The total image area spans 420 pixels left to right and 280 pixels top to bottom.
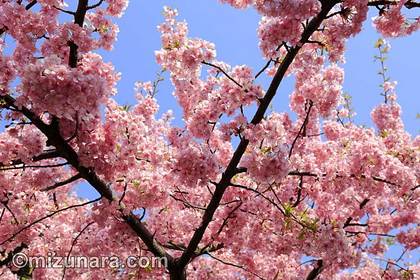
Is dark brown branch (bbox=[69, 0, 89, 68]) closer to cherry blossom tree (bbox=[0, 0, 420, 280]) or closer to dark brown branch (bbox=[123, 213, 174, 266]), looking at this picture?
cherry blossom tree (bbox=[0, 0, 420, 280])

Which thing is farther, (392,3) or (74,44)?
(392,3)

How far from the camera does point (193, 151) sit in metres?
6.43

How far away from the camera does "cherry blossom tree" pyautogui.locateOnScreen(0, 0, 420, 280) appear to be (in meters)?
5.54

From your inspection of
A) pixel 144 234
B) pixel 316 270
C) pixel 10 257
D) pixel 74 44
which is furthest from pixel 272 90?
pixel 10 257

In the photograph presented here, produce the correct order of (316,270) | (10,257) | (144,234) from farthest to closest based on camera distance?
(10,257)
(316,270)
(144,234)

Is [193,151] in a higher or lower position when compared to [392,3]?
lower

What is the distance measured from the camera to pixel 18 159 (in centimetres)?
606

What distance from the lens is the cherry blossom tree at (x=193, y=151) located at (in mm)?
5535

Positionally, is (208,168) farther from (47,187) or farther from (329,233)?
(47,187)

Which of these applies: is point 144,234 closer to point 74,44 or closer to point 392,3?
point 74,44

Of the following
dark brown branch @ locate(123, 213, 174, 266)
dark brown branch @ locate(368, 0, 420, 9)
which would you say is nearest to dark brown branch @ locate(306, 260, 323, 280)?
dark brown branch @ locate(123, 213, 174, 266)

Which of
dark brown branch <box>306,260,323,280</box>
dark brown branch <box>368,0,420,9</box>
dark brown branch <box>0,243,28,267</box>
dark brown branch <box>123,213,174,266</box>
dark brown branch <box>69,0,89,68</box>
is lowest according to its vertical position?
dark brown branch <box>123,213,174,266</box>

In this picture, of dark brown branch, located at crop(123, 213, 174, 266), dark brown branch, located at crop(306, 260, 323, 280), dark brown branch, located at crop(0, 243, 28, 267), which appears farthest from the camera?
dark brown branch, located at crop(0, 243, 28, 267)

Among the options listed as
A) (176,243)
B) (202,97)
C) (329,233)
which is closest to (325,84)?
(202,97)
